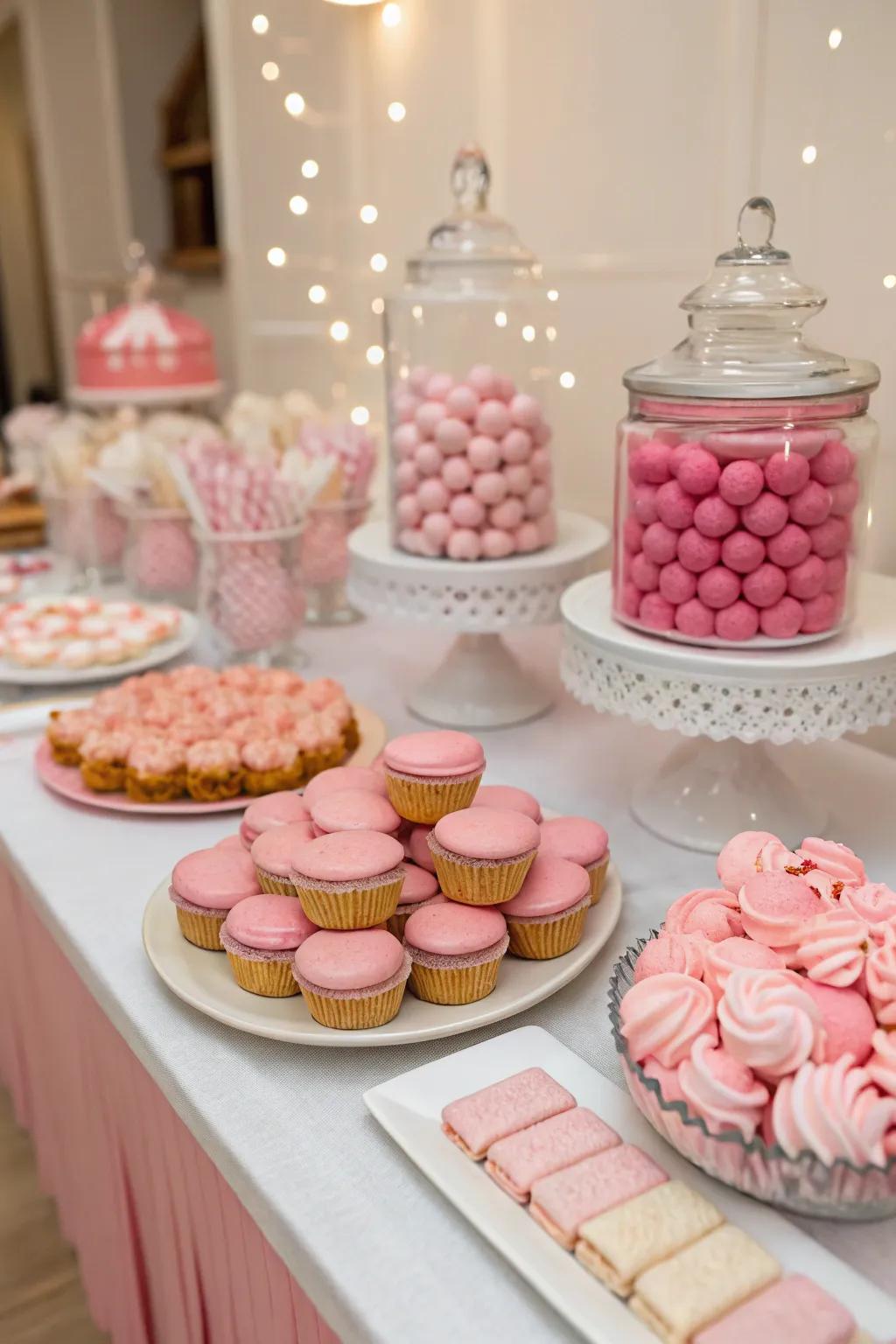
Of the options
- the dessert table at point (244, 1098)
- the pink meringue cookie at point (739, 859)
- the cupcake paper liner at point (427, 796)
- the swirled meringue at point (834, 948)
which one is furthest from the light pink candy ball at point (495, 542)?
the swirled meringue at point (834, 948)

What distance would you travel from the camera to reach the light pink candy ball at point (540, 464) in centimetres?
125

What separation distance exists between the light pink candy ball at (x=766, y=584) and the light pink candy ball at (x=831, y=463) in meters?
0.08

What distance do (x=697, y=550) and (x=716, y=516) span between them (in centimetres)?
3

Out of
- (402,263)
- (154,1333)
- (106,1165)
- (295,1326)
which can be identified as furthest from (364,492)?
(295,1326)

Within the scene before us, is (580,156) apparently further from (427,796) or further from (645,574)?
(427,796)

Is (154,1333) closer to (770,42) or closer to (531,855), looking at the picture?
(531,855)

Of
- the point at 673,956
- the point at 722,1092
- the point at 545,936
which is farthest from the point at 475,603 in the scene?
the point at 722,1092

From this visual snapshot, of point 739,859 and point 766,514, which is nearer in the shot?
point 739,859

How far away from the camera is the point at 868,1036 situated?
0.59 meters

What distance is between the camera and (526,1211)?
58 cm

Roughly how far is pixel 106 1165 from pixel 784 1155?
0.72m

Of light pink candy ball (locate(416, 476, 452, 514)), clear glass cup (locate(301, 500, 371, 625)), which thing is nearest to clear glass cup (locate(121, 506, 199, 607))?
clear glass cup (locate(301, 500, 371, 625))

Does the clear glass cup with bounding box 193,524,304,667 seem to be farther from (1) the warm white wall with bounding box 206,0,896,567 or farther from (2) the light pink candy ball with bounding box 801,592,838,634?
(2) the light pink candy ball with bounding box 801,592,838,634

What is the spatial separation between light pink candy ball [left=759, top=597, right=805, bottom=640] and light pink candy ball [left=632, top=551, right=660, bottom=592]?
0.10 meters
